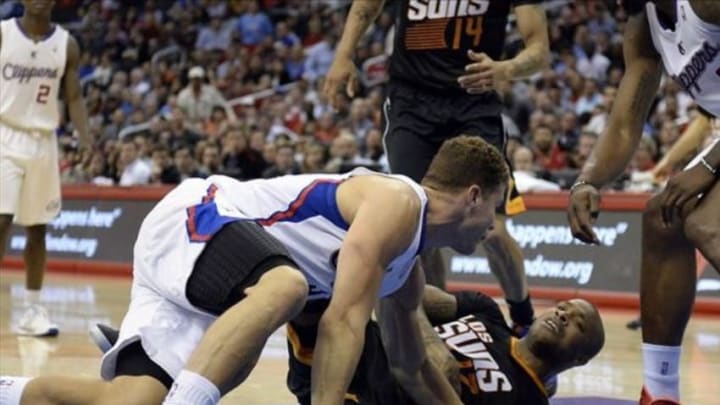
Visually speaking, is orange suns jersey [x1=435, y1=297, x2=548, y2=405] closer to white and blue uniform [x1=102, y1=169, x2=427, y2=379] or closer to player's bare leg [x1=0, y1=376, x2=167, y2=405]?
white and blue uniform [x1=102, y1=169, x2=427, y2=379]

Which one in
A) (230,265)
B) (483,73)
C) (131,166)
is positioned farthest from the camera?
(131,166)

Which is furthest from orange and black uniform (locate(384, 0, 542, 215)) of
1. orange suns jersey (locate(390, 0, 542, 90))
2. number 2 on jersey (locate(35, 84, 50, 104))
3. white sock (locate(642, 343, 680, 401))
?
number 2 on jersey (locate(35, 84, 50, 104))

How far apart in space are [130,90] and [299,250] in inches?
660

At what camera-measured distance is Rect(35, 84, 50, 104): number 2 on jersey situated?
28.1 ft

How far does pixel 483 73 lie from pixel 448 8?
72 centimetres

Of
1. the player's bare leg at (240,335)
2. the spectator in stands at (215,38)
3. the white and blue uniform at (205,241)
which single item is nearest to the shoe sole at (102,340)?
the white and blue uniform at (205,241)

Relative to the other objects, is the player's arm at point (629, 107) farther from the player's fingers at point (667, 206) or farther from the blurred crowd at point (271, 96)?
the blurred crowd at point (271, 96)

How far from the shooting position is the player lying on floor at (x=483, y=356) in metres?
4.87

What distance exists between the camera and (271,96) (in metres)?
18.7

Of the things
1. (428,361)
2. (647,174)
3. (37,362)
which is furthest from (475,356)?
(647,174)

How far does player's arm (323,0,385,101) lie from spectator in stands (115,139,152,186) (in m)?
8.66

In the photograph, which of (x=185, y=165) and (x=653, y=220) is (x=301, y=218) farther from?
(x=185, y=165)

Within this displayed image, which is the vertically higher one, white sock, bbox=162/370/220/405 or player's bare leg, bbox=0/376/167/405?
white sock, bbox=162/370/220/405

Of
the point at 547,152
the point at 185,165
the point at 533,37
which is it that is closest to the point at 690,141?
the point at 533,37
